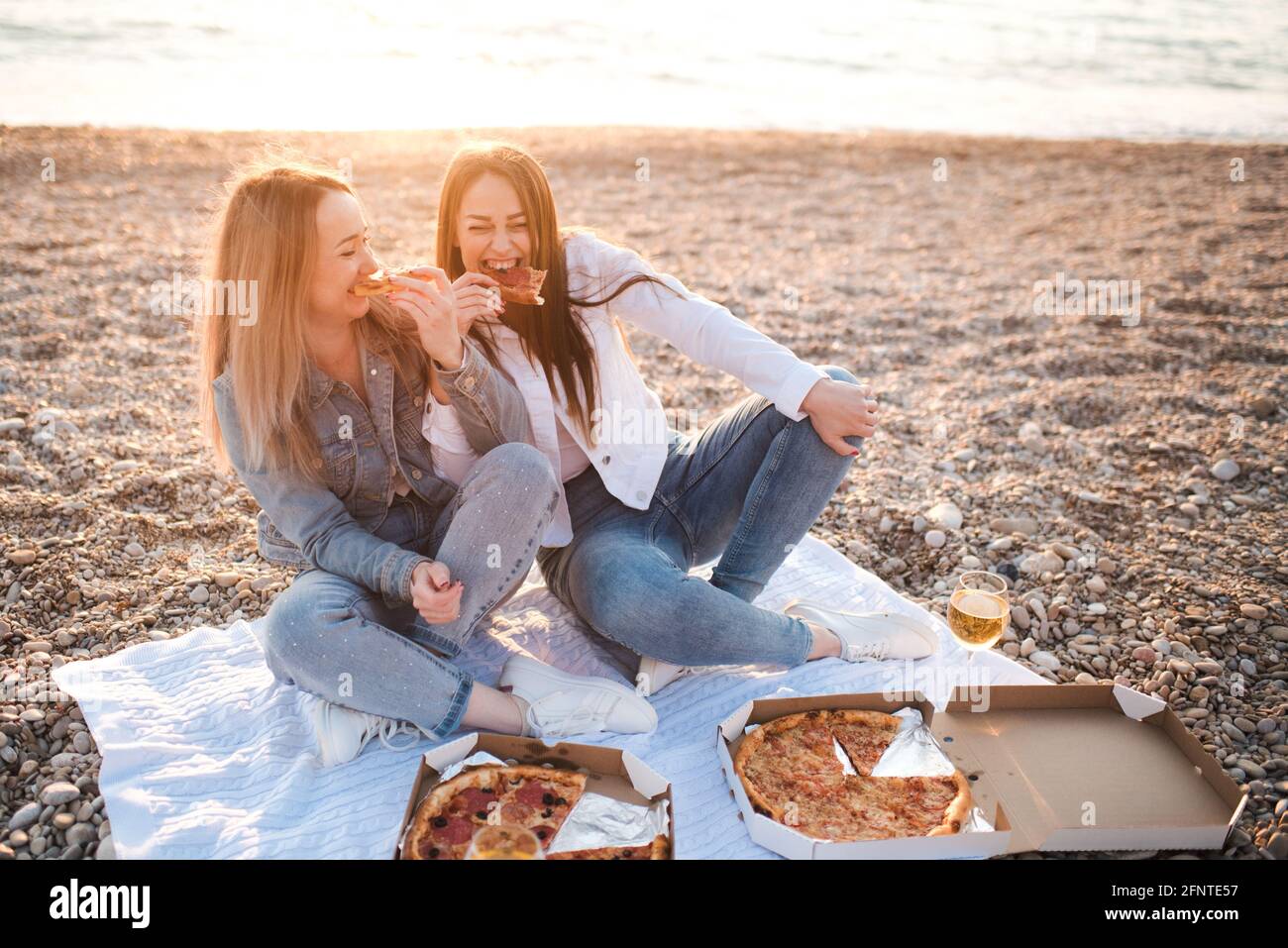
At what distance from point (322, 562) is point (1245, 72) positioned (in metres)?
23.8

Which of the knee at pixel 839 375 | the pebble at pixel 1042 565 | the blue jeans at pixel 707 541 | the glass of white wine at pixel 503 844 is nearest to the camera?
the glass of white wine at pixel 503 844

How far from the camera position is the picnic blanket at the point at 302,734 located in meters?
2.72

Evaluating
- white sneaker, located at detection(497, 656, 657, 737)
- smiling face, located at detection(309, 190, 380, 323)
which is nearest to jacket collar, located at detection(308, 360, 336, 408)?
smiling face, located at detection(309, 190, 380, 323)

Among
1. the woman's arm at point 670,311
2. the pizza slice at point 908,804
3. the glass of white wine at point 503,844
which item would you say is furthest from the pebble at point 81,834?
the woman's arm at point 670,311

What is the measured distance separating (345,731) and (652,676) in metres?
1.06

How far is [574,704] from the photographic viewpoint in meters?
3.12

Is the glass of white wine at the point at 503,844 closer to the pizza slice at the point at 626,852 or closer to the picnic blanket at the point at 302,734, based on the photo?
the pizza slice at the point at 626,852

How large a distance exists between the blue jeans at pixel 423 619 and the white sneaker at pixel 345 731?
0.19 feet

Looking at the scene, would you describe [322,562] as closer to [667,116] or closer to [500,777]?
[500,777]

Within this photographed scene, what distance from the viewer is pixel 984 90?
1911 cm

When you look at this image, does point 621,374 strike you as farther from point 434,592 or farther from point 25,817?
point 25,817

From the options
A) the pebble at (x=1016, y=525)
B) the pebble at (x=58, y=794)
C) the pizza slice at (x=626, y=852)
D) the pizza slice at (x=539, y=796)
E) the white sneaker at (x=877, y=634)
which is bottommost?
the pebble at (x=58, y=794)

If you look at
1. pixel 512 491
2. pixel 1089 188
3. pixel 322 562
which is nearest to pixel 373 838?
pixel 322 562
